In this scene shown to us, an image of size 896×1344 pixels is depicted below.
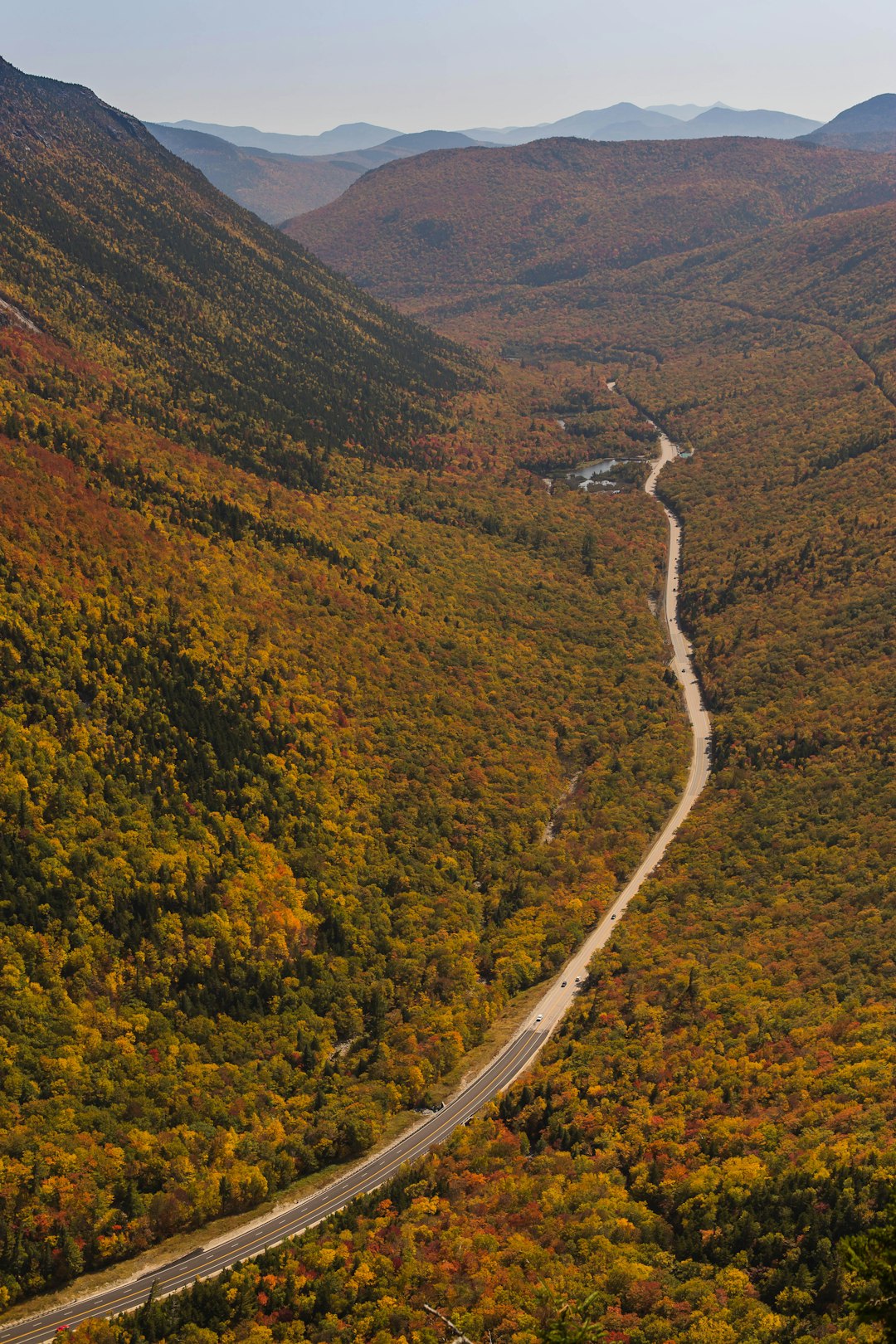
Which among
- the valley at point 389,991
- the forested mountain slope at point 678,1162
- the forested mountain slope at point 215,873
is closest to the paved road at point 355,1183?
the valley at point 389,991

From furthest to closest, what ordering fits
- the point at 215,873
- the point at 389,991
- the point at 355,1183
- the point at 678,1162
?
the point at 215,873 → the point at 389,991 → the point at 355,1183 → the point at 678,1162

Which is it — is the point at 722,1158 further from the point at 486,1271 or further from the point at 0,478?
the point at 0,478

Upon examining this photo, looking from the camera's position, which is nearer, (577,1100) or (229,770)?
(577,1100)

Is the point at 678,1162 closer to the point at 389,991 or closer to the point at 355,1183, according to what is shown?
the point at 355,1183

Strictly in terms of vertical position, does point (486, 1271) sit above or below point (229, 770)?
below

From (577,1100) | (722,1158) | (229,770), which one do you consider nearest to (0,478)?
(229,770)

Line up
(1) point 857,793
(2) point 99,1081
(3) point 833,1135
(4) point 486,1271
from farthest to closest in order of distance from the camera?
(1) point 857,793
(2) point 99,1081
(3) point 833,1135
(4) point 486,1271

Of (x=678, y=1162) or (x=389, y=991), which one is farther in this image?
(x=389, y=991)

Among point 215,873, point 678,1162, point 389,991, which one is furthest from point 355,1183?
point 215,873

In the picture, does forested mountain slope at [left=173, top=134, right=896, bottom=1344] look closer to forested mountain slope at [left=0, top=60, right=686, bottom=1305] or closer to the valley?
the valley

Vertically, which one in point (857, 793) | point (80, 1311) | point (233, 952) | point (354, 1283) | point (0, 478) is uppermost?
point (0, 478)

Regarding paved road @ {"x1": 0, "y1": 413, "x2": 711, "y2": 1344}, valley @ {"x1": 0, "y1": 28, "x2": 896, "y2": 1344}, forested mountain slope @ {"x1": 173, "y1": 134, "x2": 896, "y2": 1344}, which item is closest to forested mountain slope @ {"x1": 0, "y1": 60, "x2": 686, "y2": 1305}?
valley @ {"x1": 0, "y1": 28, "x2": 896, "y2": 1344}
